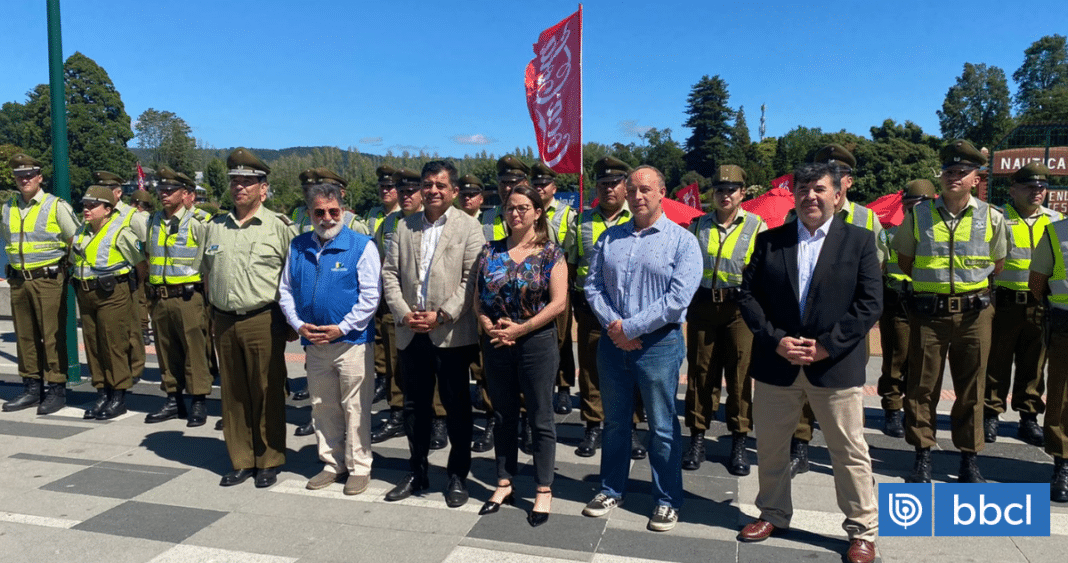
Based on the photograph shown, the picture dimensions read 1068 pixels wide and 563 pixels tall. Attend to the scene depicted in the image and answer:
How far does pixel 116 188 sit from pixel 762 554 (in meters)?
6.54

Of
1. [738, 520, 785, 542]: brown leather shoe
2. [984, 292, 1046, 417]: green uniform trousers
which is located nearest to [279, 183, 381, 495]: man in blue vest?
[738, 520, 785, 542]: brown leather shoe

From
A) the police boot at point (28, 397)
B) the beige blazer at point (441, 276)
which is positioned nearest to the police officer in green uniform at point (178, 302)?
the police boot at point (28, 397)

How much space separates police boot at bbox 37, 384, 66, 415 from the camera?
6.64 metres

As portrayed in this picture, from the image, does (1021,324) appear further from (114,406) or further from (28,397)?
(28,397)

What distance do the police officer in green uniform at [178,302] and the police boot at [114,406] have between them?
29cm

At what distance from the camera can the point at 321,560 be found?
368 centimetres

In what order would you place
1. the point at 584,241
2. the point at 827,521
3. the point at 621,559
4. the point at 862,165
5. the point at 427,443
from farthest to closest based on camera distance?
the point at 862,165 < the point at 584,241 < the point at 427,443 < the point at 827,521 < the point at 621,559

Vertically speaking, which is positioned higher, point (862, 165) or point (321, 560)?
point (862, 165)

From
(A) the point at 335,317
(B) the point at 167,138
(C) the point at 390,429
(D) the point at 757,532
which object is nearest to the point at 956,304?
(D) the point at 757,532

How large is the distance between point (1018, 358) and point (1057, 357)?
1675 mm

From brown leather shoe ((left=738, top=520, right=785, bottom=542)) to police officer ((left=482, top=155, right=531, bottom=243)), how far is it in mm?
3155

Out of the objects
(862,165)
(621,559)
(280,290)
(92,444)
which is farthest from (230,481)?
(862,165)

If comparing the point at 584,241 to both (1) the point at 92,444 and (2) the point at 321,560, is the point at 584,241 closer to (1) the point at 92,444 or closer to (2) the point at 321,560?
(2) the point at 321,560

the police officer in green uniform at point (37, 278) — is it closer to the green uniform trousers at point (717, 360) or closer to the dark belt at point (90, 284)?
the dark belt at point (90, 284)
